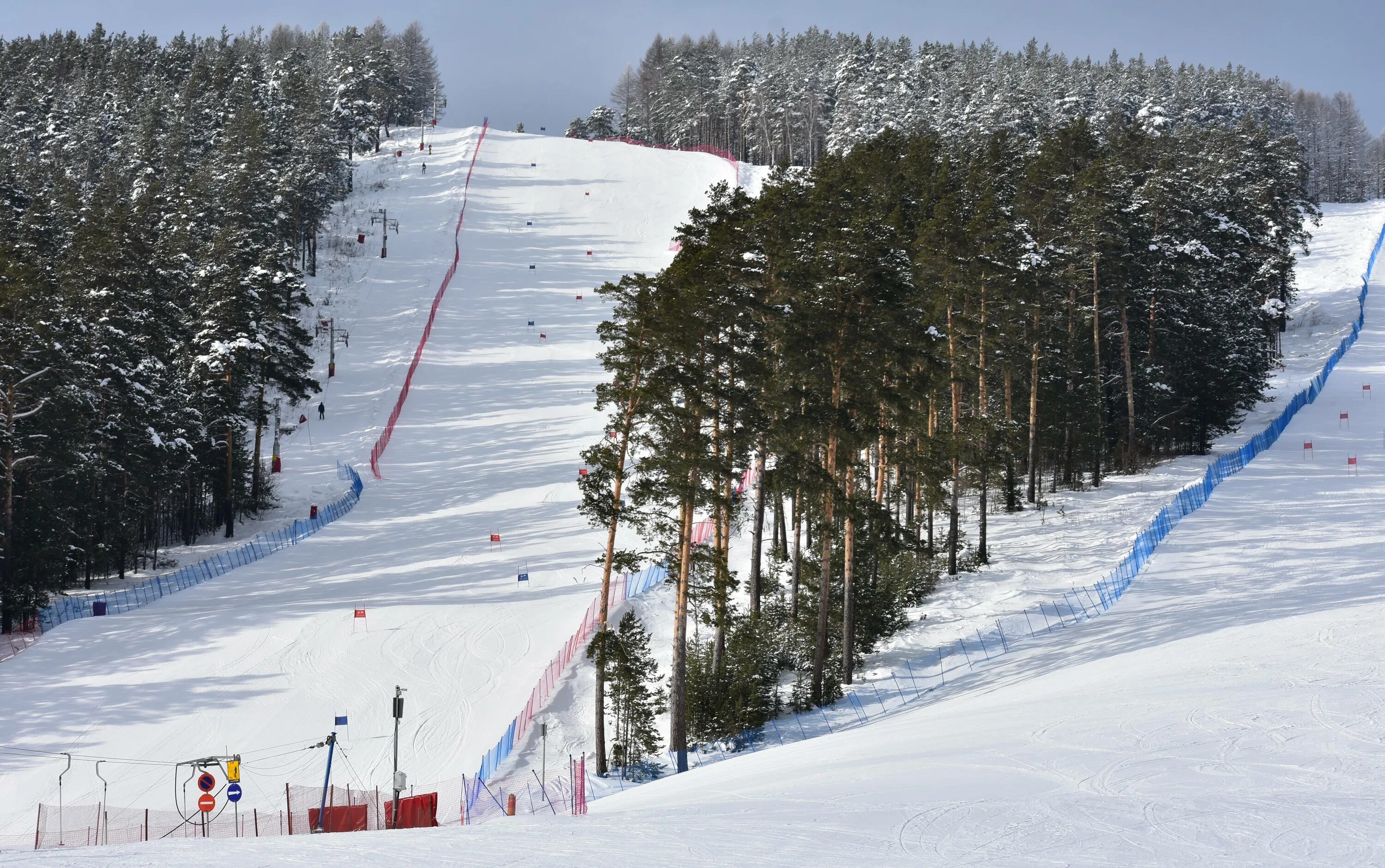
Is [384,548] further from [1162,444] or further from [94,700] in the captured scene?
[1162,444]

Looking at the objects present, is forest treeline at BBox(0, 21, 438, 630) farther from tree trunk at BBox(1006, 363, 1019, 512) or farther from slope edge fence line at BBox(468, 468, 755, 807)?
tree trunk at BBox(1006, 363, 1019, 512)

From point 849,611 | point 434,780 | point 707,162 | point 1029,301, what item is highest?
point 707,162

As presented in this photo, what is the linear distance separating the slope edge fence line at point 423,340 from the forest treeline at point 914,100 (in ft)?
91.1

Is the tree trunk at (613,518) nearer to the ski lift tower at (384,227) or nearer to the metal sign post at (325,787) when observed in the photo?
the metal sign post at (325,787)

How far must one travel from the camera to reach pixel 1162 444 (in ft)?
151

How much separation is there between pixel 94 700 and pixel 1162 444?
137ft

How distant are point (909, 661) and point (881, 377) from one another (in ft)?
24.9

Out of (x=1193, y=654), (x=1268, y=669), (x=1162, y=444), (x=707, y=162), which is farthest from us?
(x=707, y=162)

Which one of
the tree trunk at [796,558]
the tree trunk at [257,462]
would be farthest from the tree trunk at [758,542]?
the tree trunk at [257,462]

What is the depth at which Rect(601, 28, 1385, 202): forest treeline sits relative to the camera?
83812mm

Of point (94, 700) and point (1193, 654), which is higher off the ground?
point (1193, 654)

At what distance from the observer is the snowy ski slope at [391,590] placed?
2222 centimetres

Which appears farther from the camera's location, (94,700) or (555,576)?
(555,576)

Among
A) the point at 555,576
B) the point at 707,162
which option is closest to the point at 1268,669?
the point at 555,576
